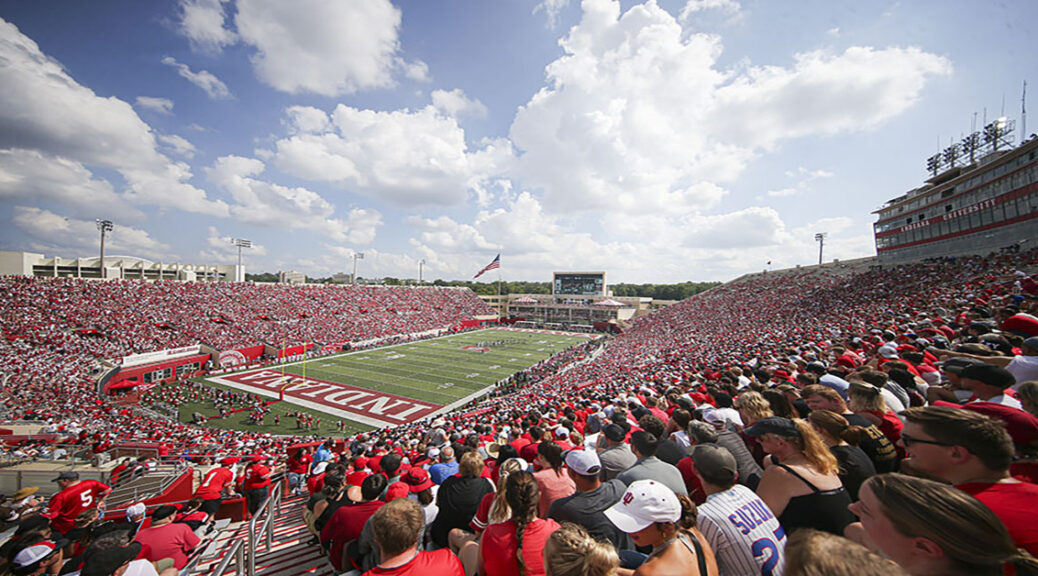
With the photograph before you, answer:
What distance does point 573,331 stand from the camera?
2440 inches

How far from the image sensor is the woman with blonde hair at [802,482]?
2439mm

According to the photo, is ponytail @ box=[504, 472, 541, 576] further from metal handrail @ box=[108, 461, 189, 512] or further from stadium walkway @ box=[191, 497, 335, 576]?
metal handrail @ box=[108, 461, 189, 512]

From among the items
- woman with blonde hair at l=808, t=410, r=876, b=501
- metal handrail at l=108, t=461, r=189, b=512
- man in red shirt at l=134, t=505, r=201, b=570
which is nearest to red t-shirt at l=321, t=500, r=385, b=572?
man in red shirt at l=134, t=505, r=201, b=570

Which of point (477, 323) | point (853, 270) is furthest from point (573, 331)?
point (853, 270)

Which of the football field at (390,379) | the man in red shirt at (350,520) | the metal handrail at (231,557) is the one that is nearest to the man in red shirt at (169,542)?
the metal handrail at (231,557)

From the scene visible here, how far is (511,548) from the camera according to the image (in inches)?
102

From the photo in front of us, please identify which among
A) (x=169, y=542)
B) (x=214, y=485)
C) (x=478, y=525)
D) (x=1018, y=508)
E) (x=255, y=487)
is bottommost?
(x=255, y=487)

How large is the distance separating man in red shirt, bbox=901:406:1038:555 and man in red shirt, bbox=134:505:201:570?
699 cm

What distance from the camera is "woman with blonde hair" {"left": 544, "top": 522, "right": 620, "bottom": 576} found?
182cm

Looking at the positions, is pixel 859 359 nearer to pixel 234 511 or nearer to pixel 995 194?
pixel 234 511

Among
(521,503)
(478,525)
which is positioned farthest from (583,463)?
(478,525)

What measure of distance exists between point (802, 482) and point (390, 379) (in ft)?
100

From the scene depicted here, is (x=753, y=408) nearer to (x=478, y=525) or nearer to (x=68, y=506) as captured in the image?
(x=478, y=525)

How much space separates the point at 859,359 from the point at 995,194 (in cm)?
2672
